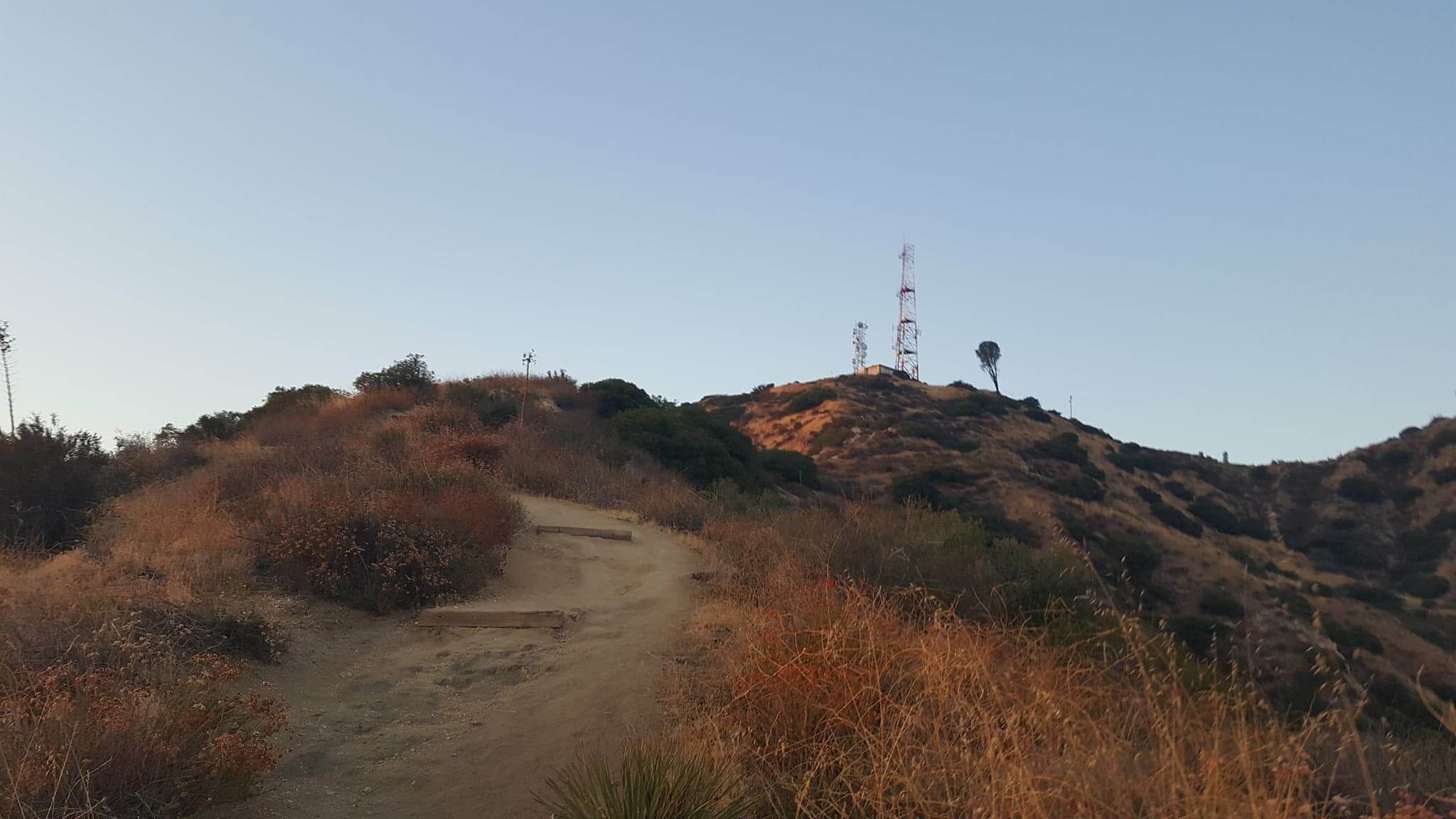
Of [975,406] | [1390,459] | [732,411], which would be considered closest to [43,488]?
[732,411]

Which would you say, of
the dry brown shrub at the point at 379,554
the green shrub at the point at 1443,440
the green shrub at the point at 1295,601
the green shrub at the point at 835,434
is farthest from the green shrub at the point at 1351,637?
the green shrub at the point at 1443,440

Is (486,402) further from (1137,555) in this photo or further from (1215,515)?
(1215,515)

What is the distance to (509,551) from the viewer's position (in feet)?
36.1

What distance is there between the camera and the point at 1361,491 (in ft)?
141

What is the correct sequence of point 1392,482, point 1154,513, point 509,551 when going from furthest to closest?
point 1392,482
point 1154,513
point 509,551

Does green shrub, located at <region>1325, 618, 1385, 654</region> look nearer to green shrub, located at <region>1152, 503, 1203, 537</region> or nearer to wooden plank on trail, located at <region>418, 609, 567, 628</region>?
green shrub, located at <region>1152, 503, 1203, 537</region>

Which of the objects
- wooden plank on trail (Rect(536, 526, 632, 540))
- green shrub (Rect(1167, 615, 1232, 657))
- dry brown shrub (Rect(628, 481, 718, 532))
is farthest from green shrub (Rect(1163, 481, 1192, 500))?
wooden plank on trail (Rect(536, 526, 632, 540))

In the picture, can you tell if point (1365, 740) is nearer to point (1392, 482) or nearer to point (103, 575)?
point (103, 575)

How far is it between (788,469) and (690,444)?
282 inches

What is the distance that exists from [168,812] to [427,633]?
13.3 ft

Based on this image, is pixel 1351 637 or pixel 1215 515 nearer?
pixel 1351 637

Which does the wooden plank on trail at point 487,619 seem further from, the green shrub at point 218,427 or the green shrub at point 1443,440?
the green shrub at point 1443,440

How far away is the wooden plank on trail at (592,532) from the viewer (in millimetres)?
12922

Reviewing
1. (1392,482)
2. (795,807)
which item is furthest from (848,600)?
(1392,482)
